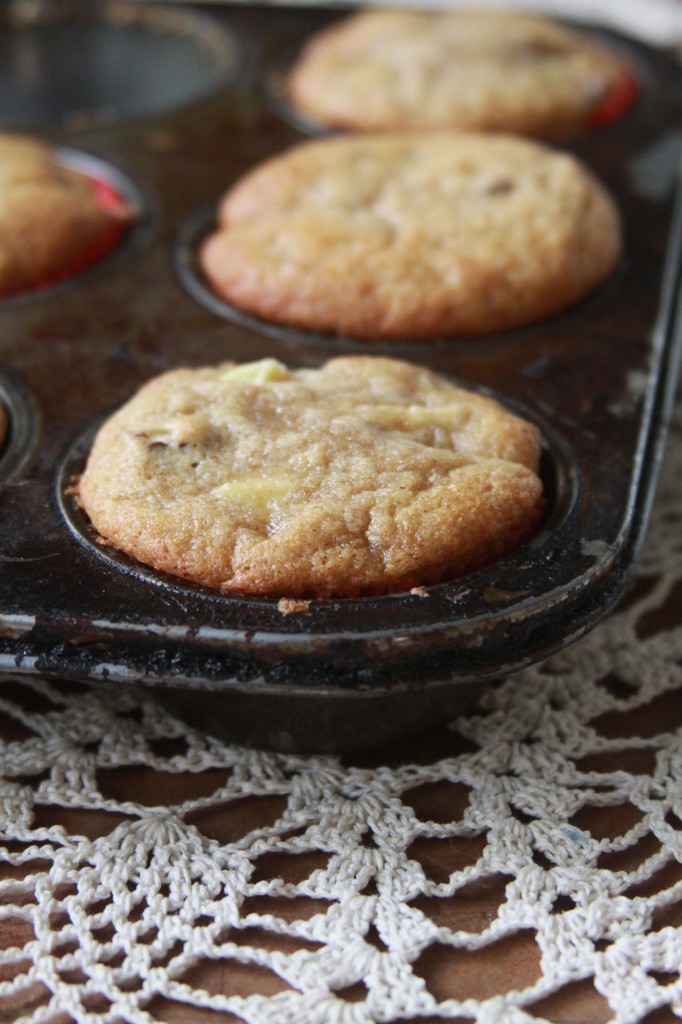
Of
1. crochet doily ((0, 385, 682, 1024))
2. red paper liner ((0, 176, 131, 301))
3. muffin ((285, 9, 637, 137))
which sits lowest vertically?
crochet doily ((0, 385, 682, 1024))

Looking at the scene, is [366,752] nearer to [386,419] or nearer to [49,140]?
[386,419]

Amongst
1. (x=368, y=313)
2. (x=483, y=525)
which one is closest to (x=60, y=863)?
(x=483, y=525)

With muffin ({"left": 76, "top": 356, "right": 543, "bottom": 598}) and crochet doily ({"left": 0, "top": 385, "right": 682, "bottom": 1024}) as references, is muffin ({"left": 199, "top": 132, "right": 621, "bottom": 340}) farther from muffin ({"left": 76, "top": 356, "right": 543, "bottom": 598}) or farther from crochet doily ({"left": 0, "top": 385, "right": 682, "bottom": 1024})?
crochet doily ({"left": 0, "top": 385, "right": 682, "bottom": 1024})

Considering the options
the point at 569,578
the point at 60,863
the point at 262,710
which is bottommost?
the point at 60,863

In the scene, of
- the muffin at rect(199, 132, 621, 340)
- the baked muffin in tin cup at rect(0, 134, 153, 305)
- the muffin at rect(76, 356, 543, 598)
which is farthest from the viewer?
the baked muffin in tin cup at rect(0, 134, 153, 305)

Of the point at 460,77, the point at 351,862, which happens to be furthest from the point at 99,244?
the point at 351,862

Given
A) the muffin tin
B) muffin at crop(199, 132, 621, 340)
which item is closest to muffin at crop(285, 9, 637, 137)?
the muffin tin

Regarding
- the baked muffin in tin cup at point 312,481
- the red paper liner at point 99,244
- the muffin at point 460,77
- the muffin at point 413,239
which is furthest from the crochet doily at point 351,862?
the muffin at point 460,77

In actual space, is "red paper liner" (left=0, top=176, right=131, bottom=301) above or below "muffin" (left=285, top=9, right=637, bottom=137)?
below
